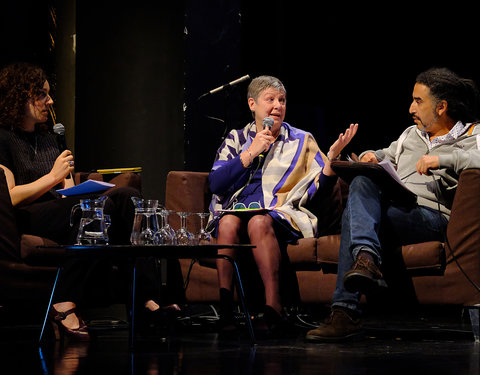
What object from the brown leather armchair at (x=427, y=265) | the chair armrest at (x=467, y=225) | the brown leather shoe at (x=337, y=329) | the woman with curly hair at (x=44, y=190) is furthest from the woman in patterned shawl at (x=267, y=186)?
the chair armrest at (x=467, y=225)

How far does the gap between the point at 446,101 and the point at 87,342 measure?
72.0 inches

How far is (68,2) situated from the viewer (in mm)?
4766

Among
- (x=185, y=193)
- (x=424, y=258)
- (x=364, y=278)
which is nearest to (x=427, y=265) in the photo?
(x=424, y=258)

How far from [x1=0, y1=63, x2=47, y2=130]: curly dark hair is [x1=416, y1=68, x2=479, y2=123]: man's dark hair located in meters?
1.84

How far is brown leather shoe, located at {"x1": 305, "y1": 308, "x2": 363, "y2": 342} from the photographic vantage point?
2.36 meters

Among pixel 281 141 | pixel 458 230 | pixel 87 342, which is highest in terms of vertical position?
pixel 281 141

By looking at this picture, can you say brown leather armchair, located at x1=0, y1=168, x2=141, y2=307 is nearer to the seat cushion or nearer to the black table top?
the black table top

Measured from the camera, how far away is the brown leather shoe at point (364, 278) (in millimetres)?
2283

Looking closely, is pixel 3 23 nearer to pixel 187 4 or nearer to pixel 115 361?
pixel 187 4

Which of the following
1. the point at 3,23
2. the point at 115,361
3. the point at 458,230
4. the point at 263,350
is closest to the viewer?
the point at 115,361

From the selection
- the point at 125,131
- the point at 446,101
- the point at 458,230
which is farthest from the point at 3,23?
the point at 458,230

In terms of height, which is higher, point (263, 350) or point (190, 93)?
point (190, 93)

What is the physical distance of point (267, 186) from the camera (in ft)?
10.6

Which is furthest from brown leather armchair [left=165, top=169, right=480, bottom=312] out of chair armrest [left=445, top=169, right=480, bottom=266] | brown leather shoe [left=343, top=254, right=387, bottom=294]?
brown leather shoe [left=343, top=254, right=387, bottom=294]
